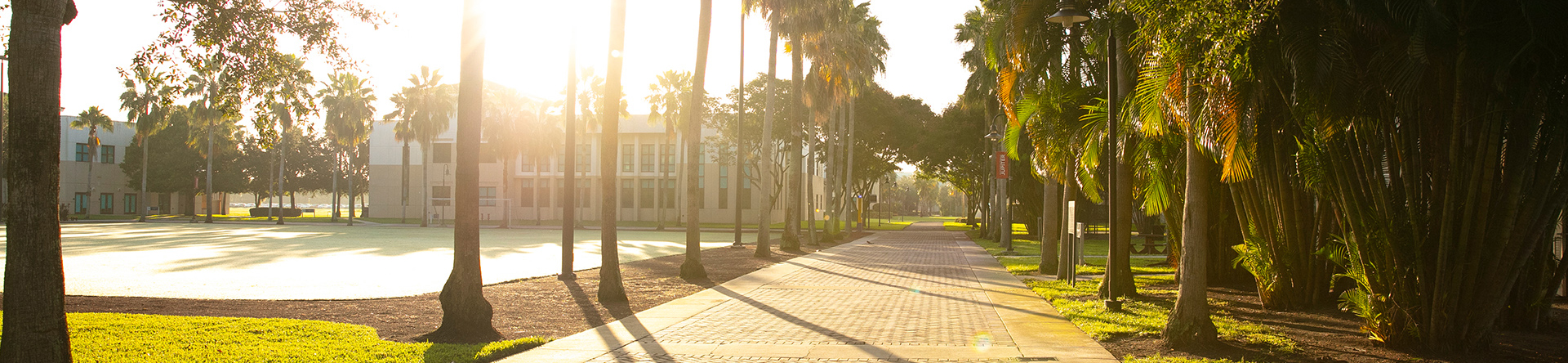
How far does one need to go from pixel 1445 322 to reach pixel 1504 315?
2.17 metres

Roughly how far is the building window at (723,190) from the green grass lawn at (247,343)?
5865cm

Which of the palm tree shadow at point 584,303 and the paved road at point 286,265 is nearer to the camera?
the palm tree shadow at point 584,303

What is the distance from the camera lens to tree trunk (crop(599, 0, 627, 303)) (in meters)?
12.2

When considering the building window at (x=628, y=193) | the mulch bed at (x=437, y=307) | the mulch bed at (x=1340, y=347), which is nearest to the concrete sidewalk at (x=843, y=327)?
the mulch bed at (x=437, y=307)

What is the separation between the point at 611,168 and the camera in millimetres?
12656

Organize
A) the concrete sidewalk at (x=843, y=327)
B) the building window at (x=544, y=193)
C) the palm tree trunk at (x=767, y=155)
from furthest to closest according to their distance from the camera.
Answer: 1. the building window at (x=544, y=193)
2. the palm tree trunk at (x=767, y=155)
3. the concrete sidewalk at (x=843, y=327)

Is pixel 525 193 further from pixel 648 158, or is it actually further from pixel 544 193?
pixel 648 158

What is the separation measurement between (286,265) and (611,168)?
34.4 feet

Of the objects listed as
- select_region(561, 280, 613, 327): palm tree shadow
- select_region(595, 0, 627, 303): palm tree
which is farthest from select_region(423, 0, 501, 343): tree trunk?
select_region(595, 0, 627, 303): palm tree

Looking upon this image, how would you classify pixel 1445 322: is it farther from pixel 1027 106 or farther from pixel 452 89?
pixel 452 89

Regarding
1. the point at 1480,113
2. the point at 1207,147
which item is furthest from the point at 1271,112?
the point at 1480,113

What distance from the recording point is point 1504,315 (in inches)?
346

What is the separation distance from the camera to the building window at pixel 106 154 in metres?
76.8

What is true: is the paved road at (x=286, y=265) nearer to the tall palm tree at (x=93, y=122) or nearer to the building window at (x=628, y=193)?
the building window at (x=628, y=193)
